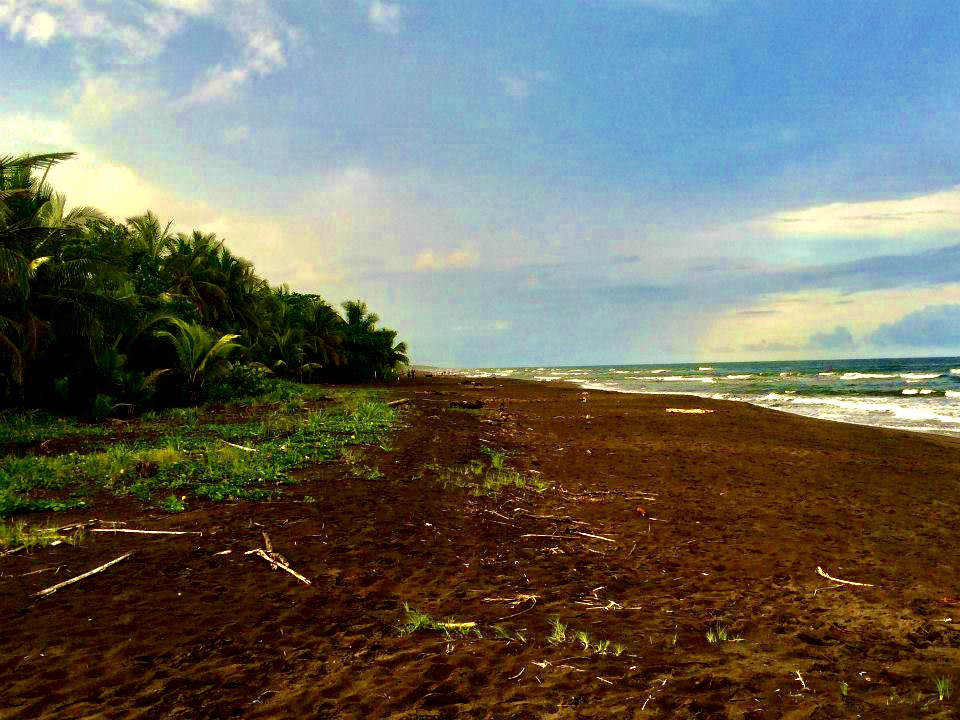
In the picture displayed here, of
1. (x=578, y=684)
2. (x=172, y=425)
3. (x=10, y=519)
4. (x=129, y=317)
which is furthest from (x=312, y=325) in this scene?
(x=578, y=684)

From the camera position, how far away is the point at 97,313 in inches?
501

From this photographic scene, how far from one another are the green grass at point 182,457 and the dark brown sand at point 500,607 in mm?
552

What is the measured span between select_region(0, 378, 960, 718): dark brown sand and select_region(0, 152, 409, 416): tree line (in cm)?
789

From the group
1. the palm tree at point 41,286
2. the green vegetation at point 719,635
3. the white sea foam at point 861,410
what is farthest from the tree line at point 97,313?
the white sea foam at point 861,410

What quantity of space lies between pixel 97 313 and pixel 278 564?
37.4ft

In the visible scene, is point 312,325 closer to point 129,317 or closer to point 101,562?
point 129,317

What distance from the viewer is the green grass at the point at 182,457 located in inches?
254

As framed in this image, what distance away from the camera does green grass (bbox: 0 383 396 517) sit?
Answer: 6.45 meters

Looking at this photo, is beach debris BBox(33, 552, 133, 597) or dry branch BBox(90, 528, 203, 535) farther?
dry branch BBox(90, 528, 203, 535)

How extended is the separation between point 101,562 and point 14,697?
6.03 ft

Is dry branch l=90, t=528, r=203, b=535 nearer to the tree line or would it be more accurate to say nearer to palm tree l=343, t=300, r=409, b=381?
the tree line

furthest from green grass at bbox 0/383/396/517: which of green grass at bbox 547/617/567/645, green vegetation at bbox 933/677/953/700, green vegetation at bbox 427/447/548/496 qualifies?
green vegetation at bbox 933/677/953/700

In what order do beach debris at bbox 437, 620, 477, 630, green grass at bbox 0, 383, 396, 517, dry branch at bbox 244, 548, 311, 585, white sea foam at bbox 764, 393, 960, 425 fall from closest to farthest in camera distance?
beach debris at bbox 437, 620, 477, 630 < dry branch at bbox 244, 548, 311, 585 < green grass at bbox 0, 383, 396, 517 < white sea foam at bbox 764, 393, 960, 425

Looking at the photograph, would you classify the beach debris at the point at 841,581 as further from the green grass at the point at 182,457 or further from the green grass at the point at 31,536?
the green grass at the point at 31,536
